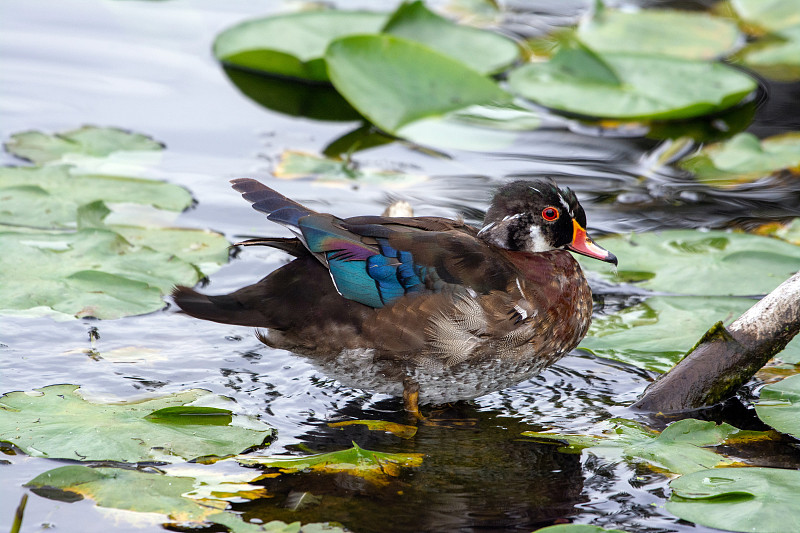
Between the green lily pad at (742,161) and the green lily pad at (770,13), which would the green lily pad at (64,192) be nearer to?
the green lily pad at (742,161)

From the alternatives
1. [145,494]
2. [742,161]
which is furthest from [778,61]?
[145,494]

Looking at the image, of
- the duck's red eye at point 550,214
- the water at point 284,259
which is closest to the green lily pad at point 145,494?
the water at point 284,259

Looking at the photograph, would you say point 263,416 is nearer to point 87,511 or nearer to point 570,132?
point 87,511

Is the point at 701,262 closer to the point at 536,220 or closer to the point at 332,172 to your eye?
the point at 536,220

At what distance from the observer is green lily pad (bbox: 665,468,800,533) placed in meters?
3.64

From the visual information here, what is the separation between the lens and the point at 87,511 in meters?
3.72

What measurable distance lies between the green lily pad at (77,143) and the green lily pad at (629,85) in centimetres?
298

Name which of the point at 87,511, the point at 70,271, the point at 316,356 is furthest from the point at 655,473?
the point at 70,271

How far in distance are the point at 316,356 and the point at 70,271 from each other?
1.52 meters

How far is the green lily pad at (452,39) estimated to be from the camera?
8.42m

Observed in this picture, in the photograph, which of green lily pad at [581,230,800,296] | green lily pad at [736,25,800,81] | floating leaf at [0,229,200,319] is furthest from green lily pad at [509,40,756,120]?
floating leaf at [0,229,200,319]

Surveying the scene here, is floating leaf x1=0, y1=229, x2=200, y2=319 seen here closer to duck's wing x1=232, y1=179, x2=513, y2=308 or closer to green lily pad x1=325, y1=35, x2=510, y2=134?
duck's wing x1=232, y1=179, x2=513, y2=308

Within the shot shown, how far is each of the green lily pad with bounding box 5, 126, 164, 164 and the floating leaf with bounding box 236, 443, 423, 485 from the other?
345 centimetres

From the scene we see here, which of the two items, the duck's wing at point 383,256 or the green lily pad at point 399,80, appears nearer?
the duck's wing at point 383,256
